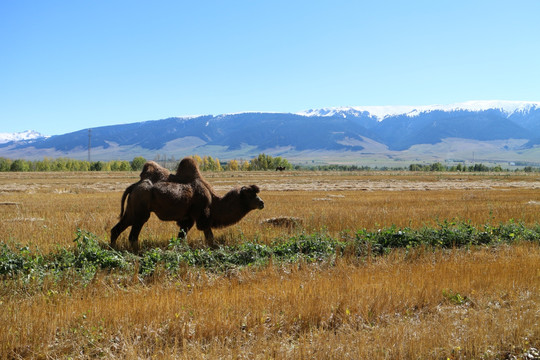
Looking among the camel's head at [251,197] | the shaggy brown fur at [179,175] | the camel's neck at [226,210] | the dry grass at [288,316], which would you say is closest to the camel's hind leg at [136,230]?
the shaggy brown fur at [179,175]

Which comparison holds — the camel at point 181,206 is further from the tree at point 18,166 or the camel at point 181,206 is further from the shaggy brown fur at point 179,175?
the tree at point 18,166

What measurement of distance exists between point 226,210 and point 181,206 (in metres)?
1.42

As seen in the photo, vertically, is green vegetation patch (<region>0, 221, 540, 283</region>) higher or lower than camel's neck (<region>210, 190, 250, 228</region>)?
lower

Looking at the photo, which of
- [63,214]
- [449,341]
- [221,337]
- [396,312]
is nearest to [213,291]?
[221,337]

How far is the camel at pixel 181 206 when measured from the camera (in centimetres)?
1214

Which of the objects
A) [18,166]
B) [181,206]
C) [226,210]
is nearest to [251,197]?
[226,210]

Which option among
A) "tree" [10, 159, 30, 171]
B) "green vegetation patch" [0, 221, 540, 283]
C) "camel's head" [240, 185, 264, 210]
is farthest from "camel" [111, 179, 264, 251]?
"tree" [10, 159, 30, 171]

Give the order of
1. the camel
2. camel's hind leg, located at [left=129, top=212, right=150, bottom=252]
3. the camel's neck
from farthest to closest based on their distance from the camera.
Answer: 1. the camel's neck
2. camel's hind leg, located at [left=129, top=212, right=150, bottom=252]
3. the camel

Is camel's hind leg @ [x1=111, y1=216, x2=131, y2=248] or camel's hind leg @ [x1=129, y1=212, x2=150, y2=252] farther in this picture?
camel's hind leg @ [x1=111, y1=216, x2=131, y2=248]

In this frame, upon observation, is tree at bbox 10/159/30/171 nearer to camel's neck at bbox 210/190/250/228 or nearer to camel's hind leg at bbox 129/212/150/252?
camel's hind leg at bbox 129/212/150/252

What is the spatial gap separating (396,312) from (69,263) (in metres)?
7.30

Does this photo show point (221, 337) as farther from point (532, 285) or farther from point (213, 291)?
point (532, 285)

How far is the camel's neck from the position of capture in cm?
1305

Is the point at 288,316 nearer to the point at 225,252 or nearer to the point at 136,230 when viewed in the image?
the point at 225,252
